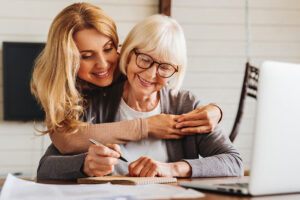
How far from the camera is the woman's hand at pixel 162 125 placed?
1513mm

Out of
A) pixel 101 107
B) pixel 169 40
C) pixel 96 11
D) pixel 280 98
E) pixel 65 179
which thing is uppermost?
pixel 96 11

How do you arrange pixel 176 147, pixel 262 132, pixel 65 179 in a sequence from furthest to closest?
pixel 176 147
pixel 65 179
pixel 262 132

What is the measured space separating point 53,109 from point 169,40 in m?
0.52

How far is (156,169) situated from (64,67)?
616mm

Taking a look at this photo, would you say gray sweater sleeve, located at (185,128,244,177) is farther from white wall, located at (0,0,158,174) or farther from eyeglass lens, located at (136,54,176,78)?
white wall, located at (0,0,158,174)

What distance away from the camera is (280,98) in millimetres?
811

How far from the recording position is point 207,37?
3.78 m

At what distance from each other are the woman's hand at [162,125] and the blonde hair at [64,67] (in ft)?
0.90

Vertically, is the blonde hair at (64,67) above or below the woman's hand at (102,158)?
above

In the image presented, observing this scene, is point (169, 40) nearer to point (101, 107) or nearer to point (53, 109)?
point (101, 107)

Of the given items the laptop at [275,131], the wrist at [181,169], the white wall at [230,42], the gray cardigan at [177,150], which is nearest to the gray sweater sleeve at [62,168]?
the gray cardigan at [177,150]

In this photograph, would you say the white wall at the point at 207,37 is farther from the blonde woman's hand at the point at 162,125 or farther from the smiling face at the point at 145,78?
the blonde woman's hand at the point at 162,125

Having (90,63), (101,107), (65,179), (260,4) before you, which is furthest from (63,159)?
(260,4)

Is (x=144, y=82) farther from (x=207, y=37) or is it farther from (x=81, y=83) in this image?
(x=207, y=37)
